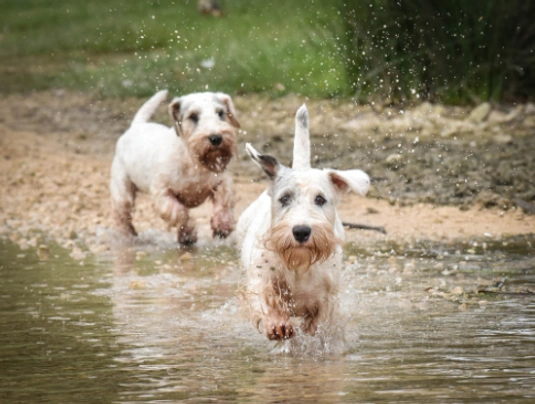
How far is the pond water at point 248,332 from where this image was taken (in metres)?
5.40

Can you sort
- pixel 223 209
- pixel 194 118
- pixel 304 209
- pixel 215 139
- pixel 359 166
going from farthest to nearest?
pixel 359 166 → pixel 223 209 → pixel 194 118 → pixel 215 139 → pixel 304 209

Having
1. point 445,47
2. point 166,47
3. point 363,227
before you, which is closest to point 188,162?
point 363,227

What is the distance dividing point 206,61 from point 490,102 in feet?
20.2

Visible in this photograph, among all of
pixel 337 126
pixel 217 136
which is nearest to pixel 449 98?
pixel 337 126

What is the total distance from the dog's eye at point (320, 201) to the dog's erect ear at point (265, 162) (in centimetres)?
35

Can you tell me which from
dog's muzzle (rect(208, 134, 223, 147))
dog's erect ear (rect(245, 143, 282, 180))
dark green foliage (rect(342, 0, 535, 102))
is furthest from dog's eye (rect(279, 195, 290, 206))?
dark green foliage (rect(342, 0, 535, 102))

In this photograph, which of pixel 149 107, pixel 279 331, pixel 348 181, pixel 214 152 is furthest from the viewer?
pixel 149 107

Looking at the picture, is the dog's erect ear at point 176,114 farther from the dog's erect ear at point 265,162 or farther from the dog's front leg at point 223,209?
the dog's erect ear at point 265,162

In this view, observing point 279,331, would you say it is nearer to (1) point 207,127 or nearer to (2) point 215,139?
(2) point 215,139

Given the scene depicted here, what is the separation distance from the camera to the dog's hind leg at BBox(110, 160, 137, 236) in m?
11.0

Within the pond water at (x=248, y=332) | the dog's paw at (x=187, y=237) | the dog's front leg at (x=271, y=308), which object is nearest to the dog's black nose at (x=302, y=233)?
the dog's front leg at (x=271, y=308)

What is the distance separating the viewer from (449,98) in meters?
15.5

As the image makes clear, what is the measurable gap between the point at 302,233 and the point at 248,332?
1200 millimetres

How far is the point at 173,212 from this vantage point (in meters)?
10.1
